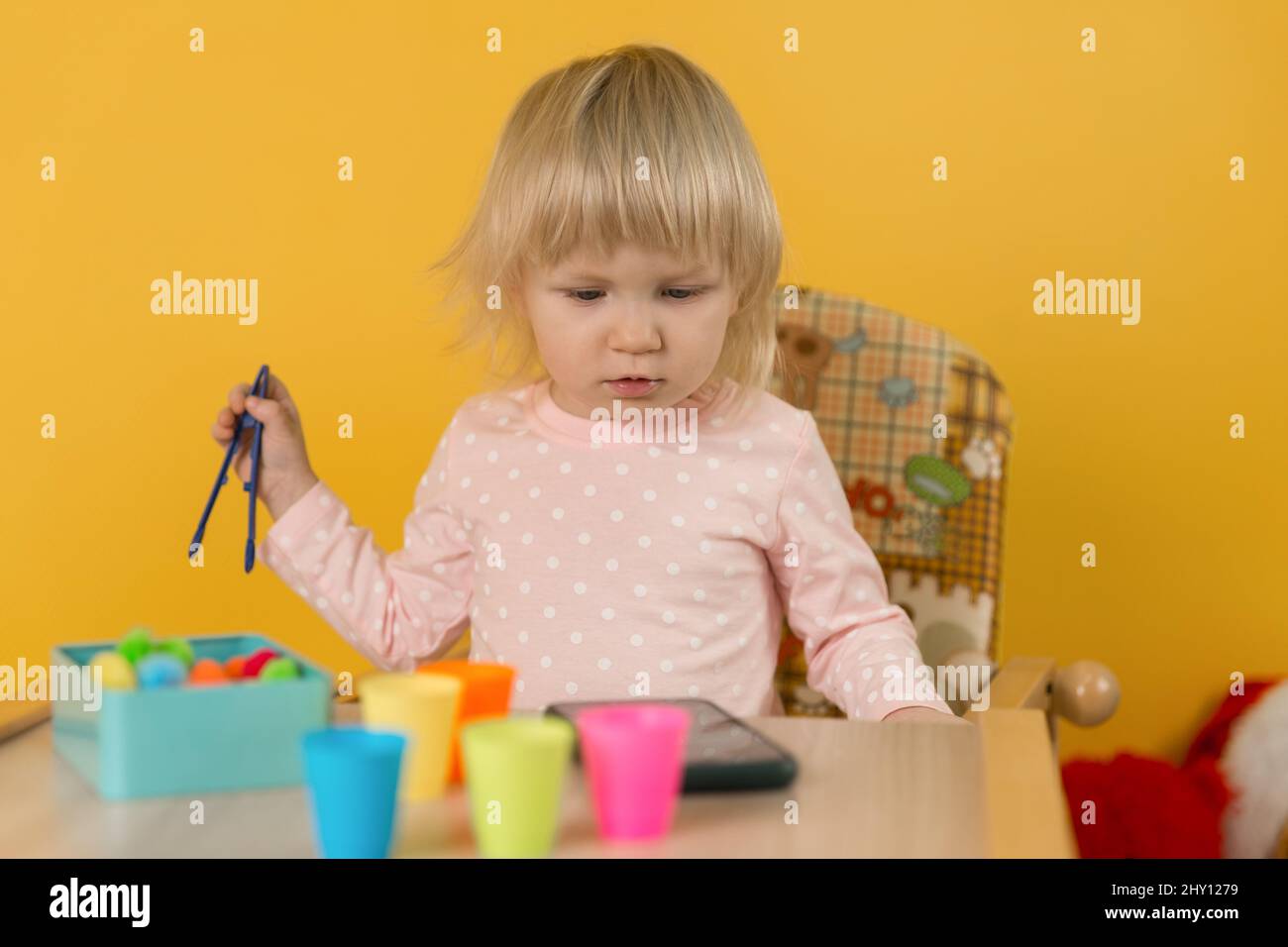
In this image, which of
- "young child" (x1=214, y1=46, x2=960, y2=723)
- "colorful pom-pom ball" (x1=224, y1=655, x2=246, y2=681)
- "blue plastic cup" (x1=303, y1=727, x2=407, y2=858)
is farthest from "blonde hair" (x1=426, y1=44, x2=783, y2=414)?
"blue plastic cup" (x1=303, y1=727, x2=407, y2=858)

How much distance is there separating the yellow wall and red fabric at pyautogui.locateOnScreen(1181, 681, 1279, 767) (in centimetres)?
4

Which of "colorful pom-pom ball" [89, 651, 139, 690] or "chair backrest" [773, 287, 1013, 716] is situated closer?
"colorful pom-pom ball" [89, 651, 139, 690]

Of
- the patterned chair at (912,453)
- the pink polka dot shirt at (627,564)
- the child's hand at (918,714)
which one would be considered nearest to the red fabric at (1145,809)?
the patterned chair at (912,453)

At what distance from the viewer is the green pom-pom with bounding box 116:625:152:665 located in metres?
0.80

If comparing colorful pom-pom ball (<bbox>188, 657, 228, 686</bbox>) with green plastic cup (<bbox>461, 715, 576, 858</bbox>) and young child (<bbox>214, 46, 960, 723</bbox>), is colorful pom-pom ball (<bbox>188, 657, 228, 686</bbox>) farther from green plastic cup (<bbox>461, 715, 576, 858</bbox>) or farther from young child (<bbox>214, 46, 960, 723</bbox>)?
young child (<bbox>214, 46, 960, 723</bbox>)

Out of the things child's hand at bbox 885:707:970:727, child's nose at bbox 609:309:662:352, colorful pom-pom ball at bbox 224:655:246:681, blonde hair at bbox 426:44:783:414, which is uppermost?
blonde hair at bbox 426:44:783:414

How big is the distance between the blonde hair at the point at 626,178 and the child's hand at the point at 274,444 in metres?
0.20

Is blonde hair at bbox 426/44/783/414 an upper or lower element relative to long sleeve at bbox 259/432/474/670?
upper

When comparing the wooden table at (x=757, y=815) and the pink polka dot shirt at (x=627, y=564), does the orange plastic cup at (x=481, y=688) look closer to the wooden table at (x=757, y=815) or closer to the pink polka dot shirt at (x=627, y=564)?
the wooden table at (x=757, y=815)

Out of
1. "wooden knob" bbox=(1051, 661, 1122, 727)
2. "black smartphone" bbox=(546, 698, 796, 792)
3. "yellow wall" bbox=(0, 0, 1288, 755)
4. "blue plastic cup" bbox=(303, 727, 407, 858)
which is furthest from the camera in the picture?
"yellow wall" bbox=(0, 0, 1288, 755)

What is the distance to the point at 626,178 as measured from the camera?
113cm

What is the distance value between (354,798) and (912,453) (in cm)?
95

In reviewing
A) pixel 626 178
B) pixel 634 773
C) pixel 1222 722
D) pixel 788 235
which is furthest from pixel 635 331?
pixel 1222 722

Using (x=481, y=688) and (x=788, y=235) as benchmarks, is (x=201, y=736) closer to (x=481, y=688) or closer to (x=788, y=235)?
(x=481, y=688)
